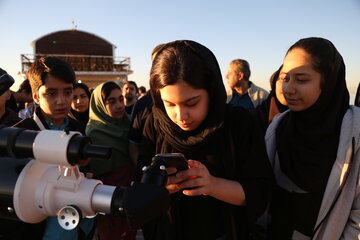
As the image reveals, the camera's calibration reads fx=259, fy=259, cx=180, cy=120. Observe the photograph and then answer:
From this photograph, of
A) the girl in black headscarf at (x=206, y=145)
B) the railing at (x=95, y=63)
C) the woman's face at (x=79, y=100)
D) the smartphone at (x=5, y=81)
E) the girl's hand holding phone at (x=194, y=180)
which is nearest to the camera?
the smartphone at (x=5, y=81)

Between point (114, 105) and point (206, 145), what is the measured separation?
1.55 m

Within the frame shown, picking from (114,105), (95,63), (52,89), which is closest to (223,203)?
(52,89)

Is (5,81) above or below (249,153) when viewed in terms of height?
above

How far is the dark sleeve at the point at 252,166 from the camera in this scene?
1.15 meters

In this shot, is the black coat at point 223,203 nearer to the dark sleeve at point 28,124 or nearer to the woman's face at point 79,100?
the dark sleeve at point 28,124

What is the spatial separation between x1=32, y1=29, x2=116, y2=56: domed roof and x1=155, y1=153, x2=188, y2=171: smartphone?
23829 millimetres

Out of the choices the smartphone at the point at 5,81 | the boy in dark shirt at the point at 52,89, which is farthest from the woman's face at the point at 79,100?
the smartphone at the point at 5,81

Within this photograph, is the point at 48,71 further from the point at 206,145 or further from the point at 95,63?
the point at 95,63

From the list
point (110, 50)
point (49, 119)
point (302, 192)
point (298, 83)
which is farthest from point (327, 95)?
point (110, 50)

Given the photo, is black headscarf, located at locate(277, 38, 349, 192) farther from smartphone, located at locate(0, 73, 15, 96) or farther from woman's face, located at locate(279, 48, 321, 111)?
smartphone, located at locate(0, 73, 15, 96)

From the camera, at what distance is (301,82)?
4.44ft

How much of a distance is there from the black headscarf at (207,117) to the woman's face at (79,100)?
7.27ft

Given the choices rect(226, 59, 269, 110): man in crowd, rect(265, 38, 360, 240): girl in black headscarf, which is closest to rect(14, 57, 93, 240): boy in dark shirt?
rect(265, 38, 360, 240): girl in black headscarf

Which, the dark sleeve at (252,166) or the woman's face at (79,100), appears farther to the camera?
the woman's face at (79,100)
